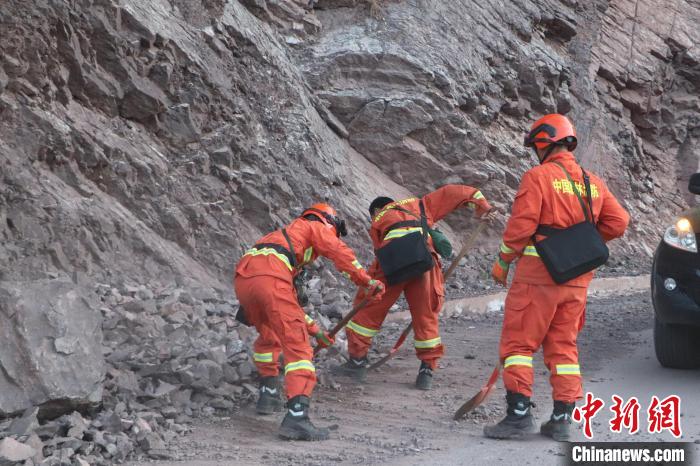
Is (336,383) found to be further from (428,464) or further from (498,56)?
(498,56)

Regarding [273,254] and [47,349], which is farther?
[273,254]

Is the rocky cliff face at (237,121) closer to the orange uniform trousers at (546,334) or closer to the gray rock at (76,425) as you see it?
the gray rock at (76,425)

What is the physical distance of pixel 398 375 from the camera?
799 centimetres

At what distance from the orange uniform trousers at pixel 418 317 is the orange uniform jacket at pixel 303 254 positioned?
126 cm

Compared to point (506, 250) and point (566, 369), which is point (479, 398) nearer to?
point (566, 369)

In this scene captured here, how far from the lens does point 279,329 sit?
6168mm

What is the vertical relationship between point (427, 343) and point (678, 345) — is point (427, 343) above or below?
below

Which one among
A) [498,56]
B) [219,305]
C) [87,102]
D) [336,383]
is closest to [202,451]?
[336,383]

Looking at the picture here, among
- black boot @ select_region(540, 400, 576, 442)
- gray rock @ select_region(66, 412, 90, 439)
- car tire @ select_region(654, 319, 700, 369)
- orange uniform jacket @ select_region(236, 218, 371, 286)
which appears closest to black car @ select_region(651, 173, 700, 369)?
car tire @ select_region(654, 319, 700, 369)

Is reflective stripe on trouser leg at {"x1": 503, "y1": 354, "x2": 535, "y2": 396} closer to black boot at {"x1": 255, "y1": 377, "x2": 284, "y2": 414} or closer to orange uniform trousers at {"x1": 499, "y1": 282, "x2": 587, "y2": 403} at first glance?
orange uniform trousers at {"x1": 499, "y1": 282, "x2": 587, "y2": 403}

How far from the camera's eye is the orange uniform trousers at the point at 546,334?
226 inches

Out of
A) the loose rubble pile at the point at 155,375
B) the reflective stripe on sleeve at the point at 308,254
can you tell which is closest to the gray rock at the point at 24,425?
the loose rubble pile at the point at 155,375

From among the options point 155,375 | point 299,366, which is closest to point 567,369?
point 299,366

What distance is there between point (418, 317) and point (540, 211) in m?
2.12
